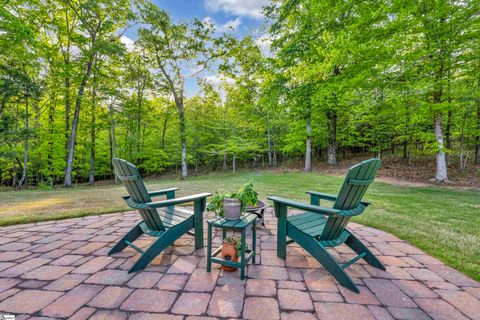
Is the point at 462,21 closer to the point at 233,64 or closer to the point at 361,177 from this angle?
the point at 361,177

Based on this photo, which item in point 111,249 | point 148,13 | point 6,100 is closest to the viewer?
point 111,249

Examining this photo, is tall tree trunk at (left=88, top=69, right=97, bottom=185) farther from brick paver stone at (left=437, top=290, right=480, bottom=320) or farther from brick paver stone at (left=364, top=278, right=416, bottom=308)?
brick paver stone at (left=437, top=290, right=480, bottom=320)

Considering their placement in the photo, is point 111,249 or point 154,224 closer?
point 154,224

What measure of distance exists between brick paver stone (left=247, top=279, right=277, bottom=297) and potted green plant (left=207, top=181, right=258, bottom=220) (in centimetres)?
51

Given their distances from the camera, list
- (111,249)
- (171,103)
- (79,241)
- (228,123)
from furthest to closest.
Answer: (171,103) < (228,123) < (79,241) < (111,249)

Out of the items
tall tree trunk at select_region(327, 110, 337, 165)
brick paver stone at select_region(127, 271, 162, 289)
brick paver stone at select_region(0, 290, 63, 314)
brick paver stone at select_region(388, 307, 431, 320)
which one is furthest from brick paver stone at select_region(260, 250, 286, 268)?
tall tree trunk at select_region(327, 110, 337, 165)

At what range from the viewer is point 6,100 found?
7.61 meters

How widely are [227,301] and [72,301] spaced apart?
105cm

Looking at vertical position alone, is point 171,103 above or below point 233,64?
below

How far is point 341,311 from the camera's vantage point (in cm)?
133

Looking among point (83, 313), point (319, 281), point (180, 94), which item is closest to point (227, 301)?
point (319, 281)

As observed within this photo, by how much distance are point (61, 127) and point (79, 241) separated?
13104 millimetres

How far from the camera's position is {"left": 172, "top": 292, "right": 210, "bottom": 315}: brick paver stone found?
132 centimetres

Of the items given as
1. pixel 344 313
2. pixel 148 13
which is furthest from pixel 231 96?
pixel 344 313
